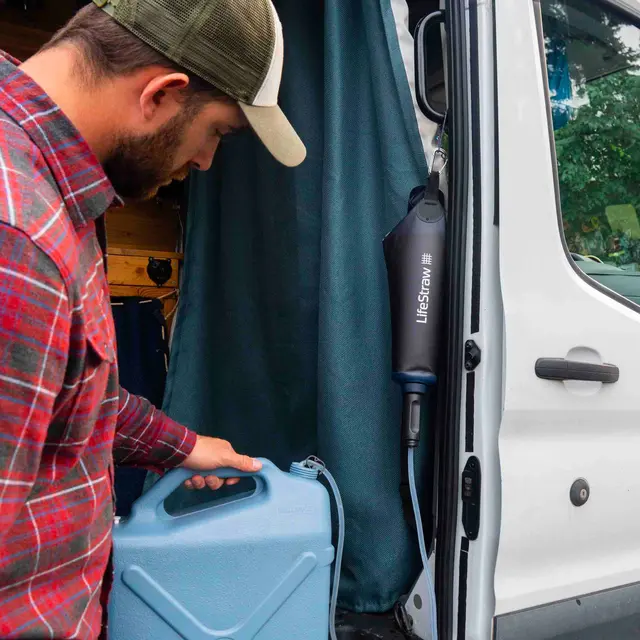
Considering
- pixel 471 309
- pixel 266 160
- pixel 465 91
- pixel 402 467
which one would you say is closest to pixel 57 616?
pixel 402 467

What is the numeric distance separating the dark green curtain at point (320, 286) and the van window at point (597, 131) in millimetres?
354

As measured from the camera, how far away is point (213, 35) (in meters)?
0.90

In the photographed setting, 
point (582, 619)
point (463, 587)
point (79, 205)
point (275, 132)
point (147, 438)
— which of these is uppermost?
point (275, 132)

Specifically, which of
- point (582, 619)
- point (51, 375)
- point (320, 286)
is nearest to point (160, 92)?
point (51, 375)

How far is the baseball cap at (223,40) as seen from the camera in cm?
87

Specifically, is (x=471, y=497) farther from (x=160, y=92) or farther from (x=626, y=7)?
(x=626, y=7)

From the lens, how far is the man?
2.12 feet

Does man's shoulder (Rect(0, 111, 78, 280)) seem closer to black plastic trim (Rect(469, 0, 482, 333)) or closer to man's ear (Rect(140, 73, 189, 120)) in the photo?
man's ear (Rect(140, 73, 189, 120))

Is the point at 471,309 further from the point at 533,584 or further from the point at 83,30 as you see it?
the point at 83,30

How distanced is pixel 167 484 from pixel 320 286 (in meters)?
0.55

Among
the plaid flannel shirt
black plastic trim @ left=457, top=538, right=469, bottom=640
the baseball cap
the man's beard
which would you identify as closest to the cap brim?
the baseball cap

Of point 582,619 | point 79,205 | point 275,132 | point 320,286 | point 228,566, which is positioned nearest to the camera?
point 79,205

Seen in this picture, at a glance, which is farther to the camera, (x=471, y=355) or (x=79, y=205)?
(x=471, y=355)

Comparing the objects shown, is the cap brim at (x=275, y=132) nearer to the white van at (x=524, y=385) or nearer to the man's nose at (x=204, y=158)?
the man's nose at (x=204, y=158)
